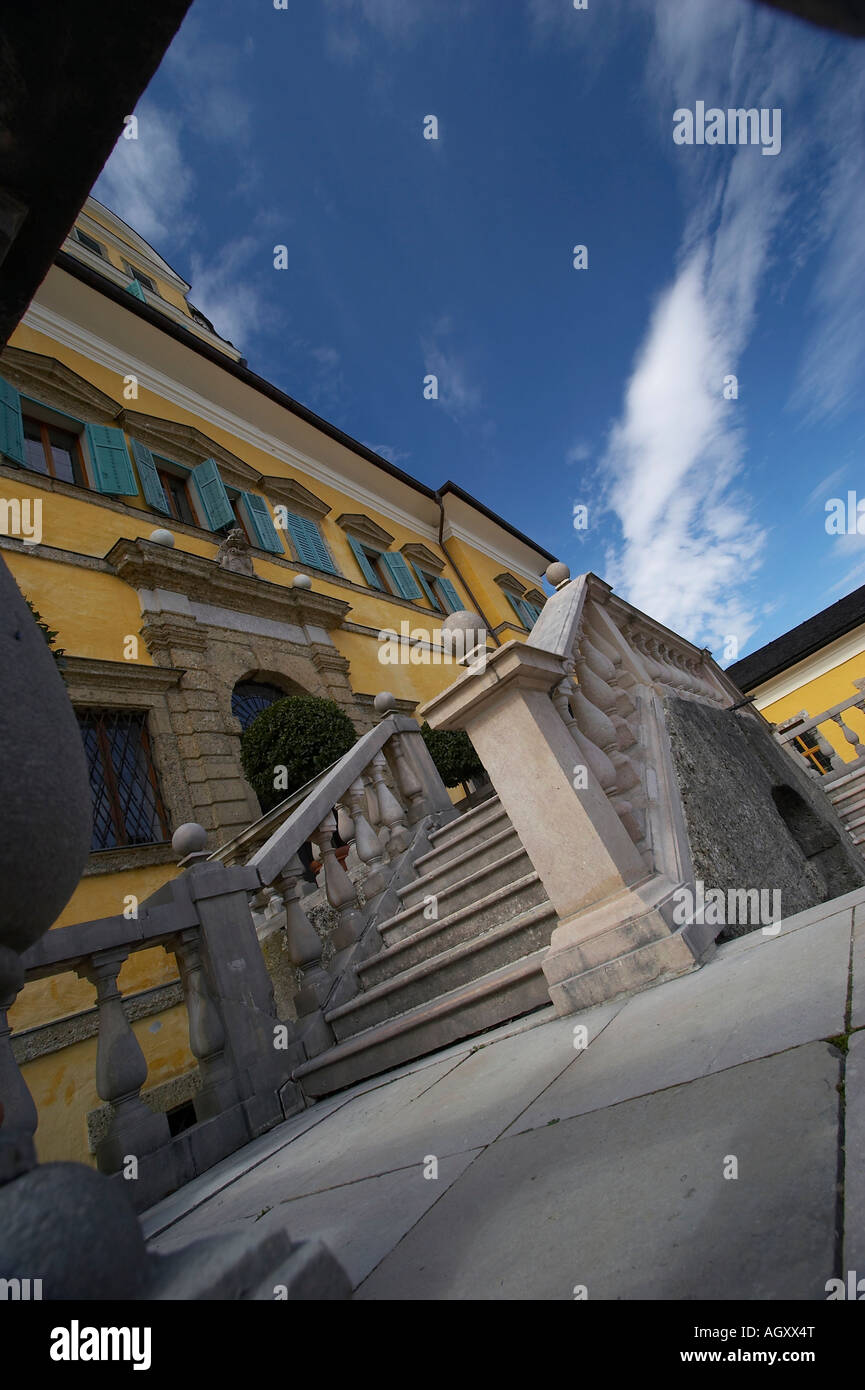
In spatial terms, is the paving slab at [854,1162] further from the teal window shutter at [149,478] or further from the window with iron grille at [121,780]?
the teal window shutter at [149,478]

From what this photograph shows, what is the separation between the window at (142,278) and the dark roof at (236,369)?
17.0 feet

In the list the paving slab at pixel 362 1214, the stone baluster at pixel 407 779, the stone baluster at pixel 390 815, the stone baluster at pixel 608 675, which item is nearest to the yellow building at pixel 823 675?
the stone baluster at pixel 407 779

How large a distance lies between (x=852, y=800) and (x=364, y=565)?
10214 millimetres

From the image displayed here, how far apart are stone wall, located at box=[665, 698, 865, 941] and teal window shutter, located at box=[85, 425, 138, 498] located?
8514 millimetres

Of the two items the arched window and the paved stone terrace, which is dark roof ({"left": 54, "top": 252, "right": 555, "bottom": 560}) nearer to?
the arched window

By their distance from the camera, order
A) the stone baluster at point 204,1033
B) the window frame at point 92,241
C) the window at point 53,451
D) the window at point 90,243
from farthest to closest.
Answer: the window at point 90,243 → the window frame at point 92,241 → the window at point 53,451 → the stone baluster at point 204,1033

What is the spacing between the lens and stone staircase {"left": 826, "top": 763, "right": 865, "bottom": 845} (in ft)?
27.5

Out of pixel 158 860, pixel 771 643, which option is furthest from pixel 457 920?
pixel 771 643

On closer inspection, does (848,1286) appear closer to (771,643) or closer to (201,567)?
(201,567)

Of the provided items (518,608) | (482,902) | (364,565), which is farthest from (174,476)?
(518,608)

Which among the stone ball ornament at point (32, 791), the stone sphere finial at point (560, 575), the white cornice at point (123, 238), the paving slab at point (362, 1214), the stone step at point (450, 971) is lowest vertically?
the paving slab at point (362, 1214)

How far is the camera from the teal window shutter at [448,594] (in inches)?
651
